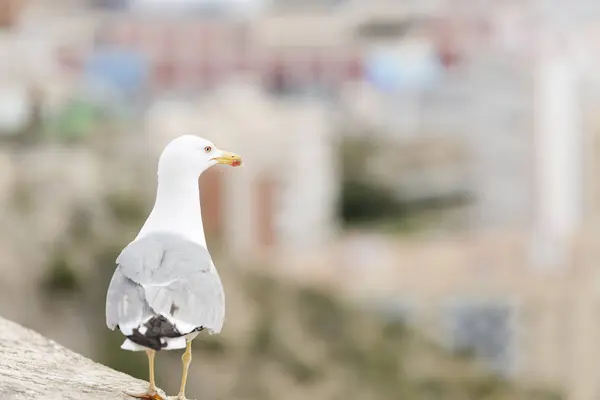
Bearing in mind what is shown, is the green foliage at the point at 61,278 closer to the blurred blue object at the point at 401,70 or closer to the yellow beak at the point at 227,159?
the yellow beak at the point at 227,159

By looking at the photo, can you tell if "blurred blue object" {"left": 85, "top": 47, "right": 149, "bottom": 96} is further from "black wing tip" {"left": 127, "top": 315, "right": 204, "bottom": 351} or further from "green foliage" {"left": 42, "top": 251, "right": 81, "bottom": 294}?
"black wing tip" {"left": 127, "top": 315, "right": 204, "bottom": 351}

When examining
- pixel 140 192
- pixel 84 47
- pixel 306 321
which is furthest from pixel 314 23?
pixel 306 321

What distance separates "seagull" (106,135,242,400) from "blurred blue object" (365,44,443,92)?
25273 mm

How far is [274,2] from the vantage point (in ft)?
111

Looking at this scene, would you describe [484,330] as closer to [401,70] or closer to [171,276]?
[171,276]

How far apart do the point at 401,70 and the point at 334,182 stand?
7.44 m

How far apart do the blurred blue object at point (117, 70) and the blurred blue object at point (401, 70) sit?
5.81 metres

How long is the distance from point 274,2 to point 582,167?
1719 cm

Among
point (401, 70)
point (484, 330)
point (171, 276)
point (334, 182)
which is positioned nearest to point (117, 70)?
point (334, 182)

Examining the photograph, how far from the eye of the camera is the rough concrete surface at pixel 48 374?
1.61m

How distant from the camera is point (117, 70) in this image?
2689 cm

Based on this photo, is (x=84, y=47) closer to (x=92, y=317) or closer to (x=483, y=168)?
(x=483, y=168)

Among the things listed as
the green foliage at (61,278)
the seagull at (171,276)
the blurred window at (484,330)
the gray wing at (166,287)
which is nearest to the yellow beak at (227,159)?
the seagull at (171,276)

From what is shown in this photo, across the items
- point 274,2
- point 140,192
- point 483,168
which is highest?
point 274,2
